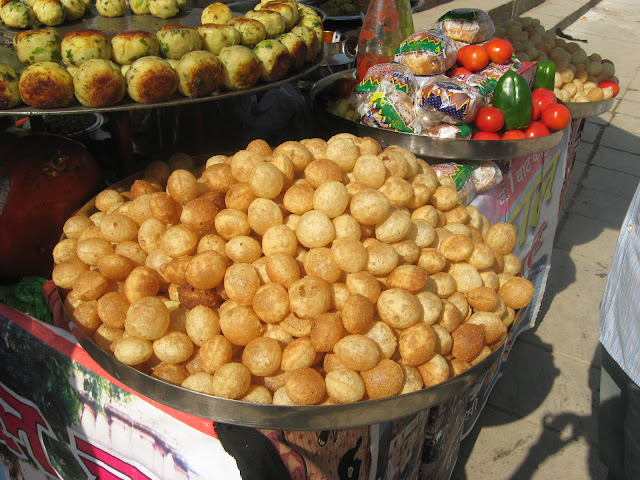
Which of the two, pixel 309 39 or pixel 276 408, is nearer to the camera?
pixel 276 408

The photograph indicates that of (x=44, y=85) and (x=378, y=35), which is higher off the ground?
(x=44, y=85)

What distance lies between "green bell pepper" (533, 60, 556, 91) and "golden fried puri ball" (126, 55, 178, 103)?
249cm

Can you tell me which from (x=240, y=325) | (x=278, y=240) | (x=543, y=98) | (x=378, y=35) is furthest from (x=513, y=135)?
(x=240, y=325)

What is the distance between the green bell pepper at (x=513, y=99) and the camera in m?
2.54

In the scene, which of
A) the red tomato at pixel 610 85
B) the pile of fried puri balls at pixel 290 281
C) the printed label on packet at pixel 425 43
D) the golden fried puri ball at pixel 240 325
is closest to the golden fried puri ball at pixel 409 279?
the pile of fried puri balls at pixel 290 281

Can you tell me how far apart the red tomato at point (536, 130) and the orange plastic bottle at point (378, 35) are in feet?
3.08

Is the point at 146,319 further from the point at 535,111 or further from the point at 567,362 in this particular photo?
the point at 567,362

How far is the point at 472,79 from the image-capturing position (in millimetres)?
2680

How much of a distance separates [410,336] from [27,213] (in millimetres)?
1421

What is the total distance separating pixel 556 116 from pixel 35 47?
2.47 meters

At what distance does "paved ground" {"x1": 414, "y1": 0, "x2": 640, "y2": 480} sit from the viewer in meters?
2.67

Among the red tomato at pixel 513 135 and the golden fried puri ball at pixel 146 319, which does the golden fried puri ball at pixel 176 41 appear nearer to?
the golden fried puri ball at pixel 146 319

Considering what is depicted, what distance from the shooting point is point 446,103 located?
93.0 inches

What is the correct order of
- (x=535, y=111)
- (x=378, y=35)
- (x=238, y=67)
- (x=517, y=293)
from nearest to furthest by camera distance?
(x=517, y=293) < (x=238, y=67) < (x=535, y=111) < (x=378, y=35)
